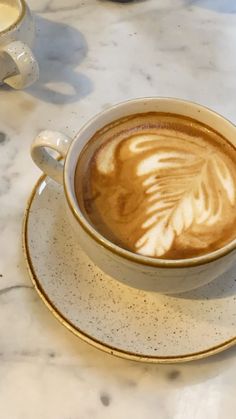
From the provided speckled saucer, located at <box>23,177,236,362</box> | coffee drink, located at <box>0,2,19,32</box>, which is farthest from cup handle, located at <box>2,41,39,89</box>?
speckled saucer, located at <box>23,177,236,362</box>

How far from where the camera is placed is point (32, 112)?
2.84 ft

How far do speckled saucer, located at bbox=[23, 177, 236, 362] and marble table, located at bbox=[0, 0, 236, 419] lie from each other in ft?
0.13

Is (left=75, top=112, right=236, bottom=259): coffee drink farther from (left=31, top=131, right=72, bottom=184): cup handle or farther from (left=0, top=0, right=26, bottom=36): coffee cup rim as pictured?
(left=0, top=0, right=26, bottom=36): coffee cup rim

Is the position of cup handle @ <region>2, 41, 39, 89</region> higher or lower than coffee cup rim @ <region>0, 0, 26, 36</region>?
lower

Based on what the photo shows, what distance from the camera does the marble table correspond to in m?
0.62

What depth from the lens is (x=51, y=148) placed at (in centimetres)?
64

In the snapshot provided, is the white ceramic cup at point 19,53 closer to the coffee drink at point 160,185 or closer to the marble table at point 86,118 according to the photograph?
the marble table at point 86,118

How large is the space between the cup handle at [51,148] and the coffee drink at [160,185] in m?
0.03

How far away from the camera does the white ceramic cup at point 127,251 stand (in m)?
0.56

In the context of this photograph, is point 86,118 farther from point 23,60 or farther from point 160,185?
point 160,185

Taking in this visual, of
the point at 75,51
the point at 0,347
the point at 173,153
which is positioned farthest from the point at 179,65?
the point at 0,347

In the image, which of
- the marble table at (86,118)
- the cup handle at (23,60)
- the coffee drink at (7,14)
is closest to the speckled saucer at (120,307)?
the marble table at (86,118)

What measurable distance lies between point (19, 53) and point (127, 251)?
0.38m

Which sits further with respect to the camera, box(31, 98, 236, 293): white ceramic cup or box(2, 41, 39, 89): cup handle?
box(2, 41, 39, 89): cup handle
